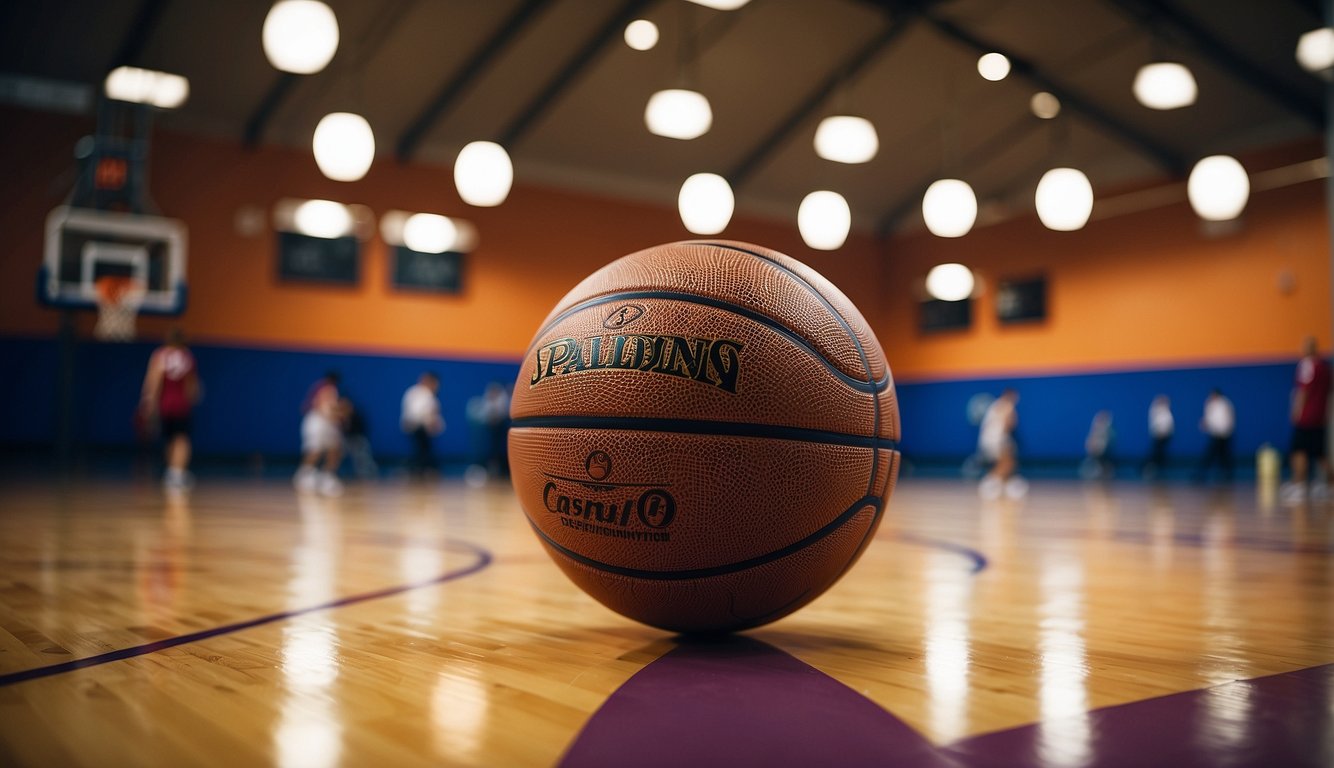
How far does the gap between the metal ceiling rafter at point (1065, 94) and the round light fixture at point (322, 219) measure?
6619mm

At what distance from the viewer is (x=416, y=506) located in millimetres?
6797

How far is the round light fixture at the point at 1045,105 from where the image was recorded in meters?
12.0

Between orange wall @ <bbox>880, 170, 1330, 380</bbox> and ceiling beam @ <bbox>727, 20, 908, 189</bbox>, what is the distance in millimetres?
3983

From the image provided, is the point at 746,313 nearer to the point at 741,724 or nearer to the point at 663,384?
the point at 663,384

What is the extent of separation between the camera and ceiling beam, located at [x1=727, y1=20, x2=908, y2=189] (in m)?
11.0

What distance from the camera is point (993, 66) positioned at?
11.2 meters

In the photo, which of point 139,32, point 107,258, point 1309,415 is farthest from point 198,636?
point 139,32

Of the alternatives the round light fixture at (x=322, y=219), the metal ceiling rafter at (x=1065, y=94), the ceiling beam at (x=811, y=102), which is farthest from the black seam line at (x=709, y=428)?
the round light fixture at (x=322, y=219)

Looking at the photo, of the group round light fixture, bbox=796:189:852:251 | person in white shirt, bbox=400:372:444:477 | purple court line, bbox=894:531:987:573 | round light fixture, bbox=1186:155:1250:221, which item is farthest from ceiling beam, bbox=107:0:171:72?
round light fixture, bbox=1186:155:1250:221

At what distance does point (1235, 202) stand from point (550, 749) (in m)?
6.59

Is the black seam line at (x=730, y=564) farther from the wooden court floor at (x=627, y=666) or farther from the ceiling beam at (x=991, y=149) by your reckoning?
the ceiling beam at (x=991, y=149)

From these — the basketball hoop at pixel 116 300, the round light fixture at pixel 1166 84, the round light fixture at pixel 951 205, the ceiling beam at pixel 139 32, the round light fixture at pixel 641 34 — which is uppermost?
the round light fixture at pixel 641 34

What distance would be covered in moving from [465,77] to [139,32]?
3.17 metres

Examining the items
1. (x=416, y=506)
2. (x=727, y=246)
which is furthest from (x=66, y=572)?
(x=416, y=506)
